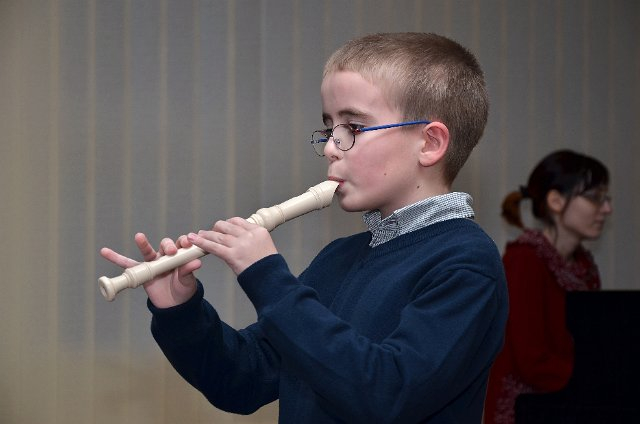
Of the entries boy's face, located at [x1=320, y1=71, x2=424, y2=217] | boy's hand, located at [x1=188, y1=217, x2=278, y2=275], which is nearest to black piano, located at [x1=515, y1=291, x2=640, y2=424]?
boy's face, located at [x1=320, y1=71, x2=424, y2=217]

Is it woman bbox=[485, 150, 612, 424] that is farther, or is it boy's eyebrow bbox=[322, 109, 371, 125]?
woman bbox=[485, 150, 612, 424]

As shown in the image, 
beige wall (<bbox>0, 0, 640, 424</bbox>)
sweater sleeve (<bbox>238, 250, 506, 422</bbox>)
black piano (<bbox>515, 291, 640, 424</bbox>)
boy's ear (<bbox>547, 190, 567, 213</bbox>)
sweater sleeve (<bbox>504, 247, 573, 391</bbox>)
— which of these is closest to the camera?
sweater sleeve (<bbox>238, 250, 506, 422</bbox>)

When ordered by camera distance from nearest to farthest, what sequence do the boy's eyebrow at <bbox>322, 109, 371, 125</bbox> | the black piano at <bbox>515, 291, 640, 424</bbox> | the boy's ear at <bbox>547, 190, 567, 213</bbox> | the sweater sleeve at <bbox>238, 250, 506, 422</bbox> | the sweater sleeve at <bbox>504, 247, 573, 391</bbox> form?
the sweater sleeve at <bbox>238, 250, 506, 422</bbox>, the boy's eyebrow at <bbox>322, 109, 371, 125</bbox>, the black piano at <bbox>515, 291, 640, 424</bbox>, the sweater sleeve at <bbox>504, 247, 573, 391</bbox>, the boy's ear at <bbox>547, 190, 567, 213</bbox>

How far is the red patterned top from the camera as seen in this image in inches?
95.8

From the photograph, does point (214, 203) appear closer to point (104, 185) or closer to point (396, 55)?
point (104, 185)

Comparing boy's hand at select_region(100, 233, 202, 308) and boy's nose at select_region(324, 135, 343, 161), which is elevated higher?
boy's nose at select_region(324, 135, 343, 161)

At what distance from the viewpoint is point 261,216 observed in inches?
44.5

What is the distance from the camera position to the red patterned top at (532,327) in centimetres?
243

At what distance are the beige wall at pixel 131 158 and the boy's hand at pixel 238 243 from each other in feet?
6.96

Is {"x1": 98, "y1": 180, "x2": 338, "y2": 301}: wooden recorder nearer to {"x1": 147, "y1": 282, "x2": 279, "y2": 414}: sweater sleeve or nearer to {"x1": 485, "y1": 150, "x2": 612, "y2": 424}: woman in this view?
{"x1": 147, "y1": 282, "x2": 279, "y2": 414}: sweater sleeve

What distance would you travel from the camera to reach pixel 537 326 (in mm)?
2498

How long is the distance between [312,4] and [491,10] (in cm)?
75

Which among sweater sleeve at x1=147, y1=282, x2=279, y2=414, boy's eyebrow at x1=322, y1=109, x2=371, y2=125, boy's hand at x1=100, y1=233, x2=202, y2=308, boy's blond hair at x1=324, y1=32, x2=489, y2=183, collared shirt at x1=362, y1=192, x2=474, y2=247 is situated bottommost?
sweater sleeve at x1=147, y1=282, x2=279, y2=414

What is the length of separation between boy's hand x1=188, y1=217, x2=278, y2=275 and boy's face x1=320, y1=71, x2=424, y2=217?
5.3 inches
